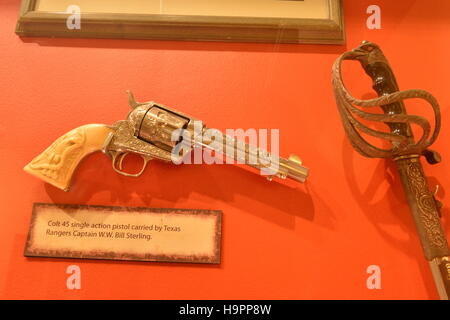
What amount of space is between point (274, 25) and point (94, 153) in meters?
0.90

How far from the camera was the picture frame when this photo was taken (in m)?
1.41

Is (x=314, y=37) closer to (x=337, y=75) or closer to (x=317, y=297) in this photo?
(x=337, y=75)

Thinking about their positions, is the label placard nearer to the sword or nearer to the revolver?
the revolver

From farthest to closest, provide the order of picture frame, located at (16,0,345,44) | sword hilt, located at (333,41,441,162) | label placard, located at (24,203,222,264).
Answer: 1. picture frame, located at (16,0,345,44)
2. label placard, located at (24,203,222,264)
3. sword hilt, located at (333,41,441,162)

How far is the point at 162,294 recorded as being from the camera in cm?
112

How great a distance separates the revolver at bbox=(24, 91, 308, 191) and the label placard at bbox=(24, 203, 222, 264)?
0.43 feet

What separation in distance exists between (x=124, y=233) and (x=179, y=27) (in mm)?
871

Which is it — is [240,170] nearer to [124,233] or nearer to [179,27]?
[124,233]

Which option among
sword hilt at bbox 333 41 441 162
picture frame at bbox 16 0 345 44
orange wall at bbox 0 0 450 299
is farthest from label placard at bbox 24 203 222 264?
picture frame at bbox 16 0 345 44

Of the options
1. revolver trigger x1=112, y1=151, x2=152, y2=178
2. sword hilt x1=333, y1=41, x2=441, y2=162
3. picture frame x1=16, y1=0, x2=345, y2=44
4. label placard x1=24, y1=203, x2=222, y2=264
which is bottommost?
label placard x1=24, y1=203, x2=222, y2=264

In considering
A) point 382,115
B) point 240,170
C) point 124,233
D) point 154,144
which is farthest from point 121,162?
point 382,115

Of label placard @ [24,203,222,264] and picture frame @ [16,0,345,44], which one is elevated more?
picture frame @ [16,0,345,44]

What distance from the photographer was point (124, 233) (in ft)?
3.80
